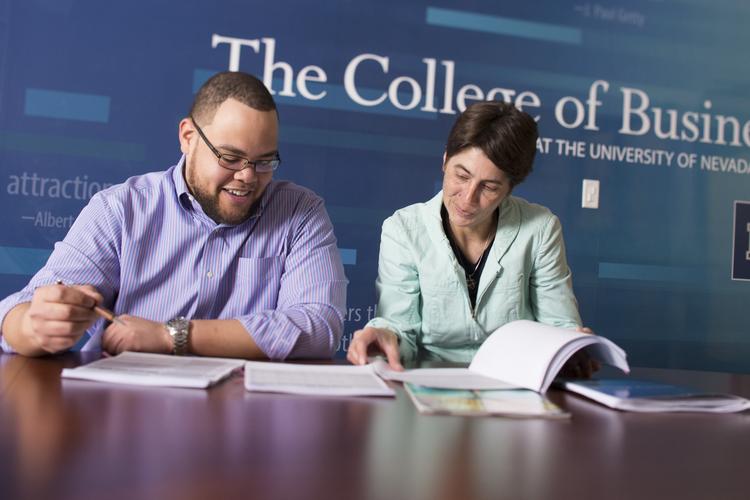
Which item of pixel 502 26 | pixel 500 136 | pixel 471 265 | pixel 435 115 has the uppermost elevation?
pixel 502 26

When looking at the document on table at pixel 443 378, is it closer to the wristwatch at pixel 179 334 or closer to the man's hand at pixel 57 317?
the wristwatch at pixel 179 334

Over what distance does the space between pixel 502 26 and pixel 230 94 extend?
2.06 m

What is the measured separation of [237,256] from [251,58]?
1.62m

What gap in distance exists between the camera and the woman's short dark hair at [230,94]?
5.38ft

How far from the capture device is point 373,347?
57.4 inches

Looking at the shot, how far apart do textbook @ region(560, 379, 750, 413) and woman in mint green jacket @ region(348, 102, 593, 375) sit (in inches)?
28.5

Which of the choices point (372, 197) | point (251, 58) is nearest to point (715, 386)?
point (372, 197)

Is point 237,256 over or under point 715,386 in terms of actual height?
over

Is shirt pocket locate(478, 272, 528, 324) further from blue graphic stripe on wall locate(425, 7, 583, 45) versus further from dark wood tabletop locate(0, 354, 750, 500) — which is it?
blue graphic stripe on wall locate(425, 7, 583, 45)

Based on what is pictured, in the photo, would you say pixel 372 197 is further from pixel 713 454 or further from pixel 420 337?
pixel 713 454

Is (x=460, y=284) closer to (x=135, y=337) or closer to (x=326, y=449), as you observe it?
(x=135, y=337)

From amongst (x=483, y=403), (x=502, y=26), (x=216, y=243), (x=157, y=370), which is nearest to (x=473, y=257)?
(x=216, y=243)

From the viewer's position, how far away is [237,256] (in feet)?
5.63

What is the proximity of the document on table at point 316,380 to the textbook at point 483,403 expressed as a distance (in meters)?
0.07
